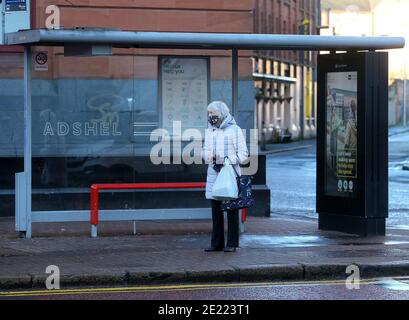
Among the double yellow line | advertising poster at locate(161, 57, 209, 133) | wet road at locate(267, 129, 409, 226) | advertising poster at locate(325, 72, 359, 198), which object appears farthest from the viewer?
wet road at locate(267, 129, 409, 226)

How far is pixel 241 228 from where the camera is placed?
12258 millimetres

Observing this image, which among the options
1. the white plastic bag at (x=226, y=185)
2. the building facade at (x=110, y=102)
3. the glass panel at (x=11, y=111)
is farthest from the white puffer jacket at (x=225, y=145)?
the glass panel at (x=11, y=111)

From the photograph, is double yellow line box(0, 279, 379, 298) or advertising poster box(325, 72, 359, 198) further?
advertising poster box(325, 72, 359, 198)

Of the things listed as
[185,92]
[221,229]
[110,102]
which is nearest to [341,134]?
[221,229]

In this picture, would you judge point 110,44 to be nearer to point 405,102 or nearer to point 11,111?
point 11,111

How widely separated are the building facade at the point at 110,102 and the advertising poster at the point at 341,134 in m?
2.25

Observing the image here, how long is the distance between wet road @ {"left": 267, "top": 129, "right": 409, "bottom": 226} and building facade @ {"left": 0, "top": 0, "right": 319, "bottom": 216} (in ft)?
7.33

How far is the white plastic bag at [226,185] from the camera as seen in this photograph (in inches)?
391

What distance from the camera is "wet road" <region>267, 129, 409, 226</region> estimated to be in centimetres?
1569

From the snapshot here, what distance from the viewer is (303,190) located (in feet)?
66.1

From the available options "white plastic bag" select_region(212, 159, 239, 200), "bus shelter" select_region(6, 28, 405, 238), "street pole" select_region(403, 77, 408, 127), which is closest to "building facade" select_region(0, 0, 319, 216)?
"bus shelter" select_region(6, 28, 405, 238)

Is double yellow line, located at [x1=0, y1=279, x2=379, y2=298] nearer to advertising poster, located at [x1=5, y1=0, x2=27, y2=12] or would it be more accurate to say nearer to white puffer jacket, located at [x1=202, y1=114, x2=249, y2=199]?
Result: white puffer jacket, located at [x1=202, y1=114, x2=249, y2=199]
